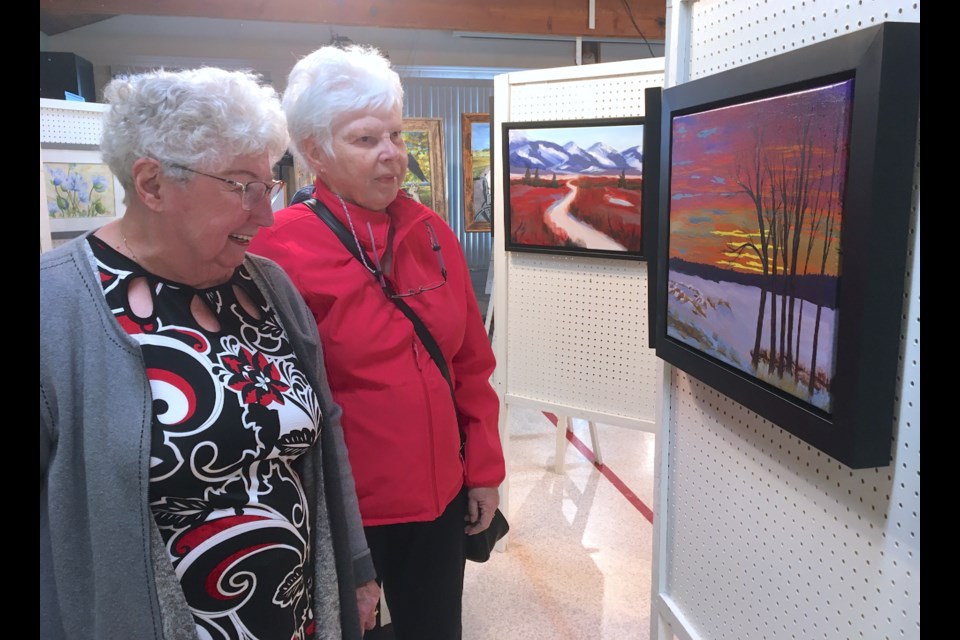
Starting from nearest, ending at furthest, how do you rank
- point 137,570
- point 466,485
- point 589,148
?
point 137,570
point 466,485
point 589,148

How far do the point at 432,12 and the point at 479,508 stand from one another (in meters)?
4.04

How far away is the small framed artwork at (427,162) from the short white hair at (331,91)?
13.6 ft

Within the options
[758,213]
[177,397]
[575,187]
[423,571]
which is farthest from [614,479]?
[177,397]

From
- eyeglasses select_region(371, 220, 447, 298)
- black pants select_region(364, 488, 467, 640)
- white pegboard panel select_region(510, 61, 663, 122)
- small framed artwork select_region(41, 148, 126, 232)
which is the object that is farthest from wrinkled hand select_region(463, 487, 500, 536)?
small framed artwork select_region(41, 148, 126, 232)

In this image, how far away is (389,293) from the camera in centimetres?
146

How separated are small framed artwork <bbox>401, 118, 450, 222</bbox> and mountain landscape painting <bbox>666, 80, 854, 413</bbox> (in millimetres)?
4401

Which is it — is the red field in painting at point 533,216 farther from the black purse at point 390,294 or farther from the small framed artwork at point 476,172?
the small framed artwork at point 476,172

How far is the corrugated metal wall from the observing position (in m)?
6.15

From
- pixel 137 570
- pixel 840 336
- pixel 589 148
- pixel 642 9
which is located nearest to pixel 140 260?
Answer: pixel 137 570

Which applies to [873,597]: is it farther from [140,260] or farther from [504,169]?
[504,169]

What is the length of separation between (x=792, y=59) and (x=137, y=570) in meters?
1.25

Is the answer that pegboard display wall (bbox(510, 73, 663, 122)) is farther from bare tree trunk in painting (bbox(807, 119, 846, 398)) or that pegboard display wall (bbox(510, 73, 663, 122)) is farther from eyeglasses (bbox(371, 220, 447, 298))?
bare tree trunk in painting (bbox(807, 119, 846, 398))

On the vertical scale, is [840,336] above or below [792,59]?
below

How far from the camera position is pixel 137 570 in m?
0.98
